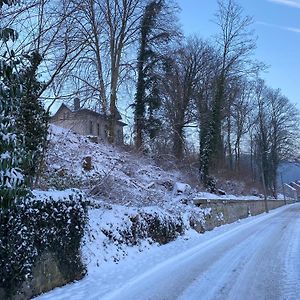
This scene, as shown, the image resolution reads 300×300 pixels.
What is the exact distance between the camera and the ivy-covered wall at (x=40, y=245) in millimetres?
6523

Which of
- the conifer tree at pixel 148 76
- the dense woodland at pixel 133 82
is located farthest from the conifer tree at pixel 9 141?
the conifer tree at pixel 148 76

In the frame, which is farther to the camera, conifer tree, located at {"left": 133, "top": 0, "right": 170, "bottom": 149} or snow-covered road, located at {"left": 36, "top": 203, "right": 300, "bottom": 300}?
conifer tree, located at {"left": 133, "top": 0, "right": 170, "bottom": 149}

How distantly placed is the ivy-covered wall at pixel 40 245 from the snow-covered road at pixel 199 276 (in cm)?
32

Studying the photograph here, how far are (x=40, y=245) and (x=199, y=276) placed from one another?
3367 millimetres

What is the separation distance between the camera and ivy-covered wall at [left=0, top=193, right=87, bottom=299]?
6.52 metres

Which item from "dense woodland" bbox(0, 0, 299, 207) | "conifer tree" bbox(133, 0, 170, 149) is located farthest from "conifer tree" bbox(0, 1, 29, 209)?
"conifer tree" bbox(133, 0, 170, 149)

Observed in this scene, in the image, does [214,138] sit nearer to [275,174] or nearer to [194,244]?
[194,244]

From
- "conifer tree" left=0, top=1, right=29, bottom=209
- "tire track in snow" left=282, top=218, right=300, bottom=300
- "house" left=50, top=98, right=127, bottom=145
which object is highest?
"house" left=50, top=98, right=127, bottom=145

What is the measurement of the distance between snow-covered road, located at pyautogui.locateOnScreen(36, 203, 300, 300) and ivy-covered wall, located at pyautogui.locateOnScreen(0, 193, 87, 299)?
318 millimetres

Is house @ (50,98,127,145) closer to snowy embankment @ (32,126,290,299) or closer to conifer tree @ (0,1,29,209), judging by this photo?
snowy embankment @ (32,126,290,299)

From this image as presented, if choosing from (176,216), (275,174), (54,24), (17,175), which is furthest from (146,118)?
(275,174)

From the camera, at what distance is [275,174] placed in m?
72.1

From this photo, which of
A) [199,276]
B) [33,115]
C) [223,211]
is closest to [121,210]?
[33,115]

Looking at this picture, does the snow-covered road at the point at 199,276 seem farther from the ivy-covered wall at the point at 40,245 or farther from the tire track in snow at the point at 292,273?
the ivy-covered wall at the point at 40,245
